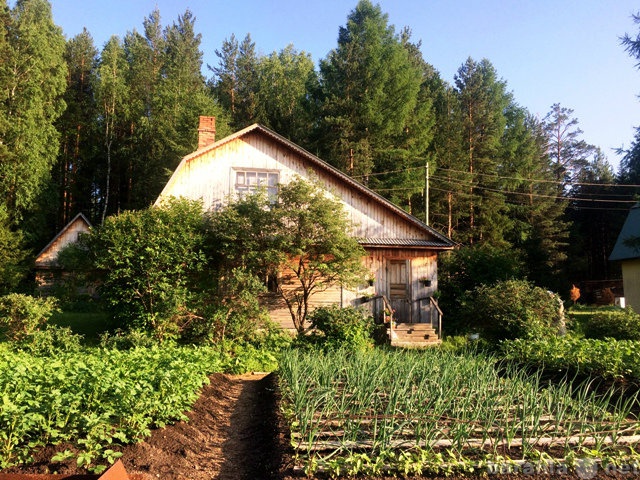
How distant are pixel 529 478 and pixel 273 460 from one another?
7.25 ft

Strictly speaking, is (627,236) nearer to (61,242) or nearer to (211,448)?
(211,448)

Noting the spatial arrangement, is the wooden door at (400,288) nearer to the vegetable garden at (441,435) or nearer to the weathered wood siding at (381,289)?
the weathered wood siding at (381,289)

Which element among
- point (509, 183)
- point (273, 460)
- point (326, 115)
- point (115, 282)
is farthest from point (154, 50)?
point (273, 460)

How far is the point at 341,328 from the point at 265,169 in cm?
684

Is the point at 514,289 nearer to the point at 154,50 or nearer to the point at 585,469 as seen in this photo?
the point at 585,469

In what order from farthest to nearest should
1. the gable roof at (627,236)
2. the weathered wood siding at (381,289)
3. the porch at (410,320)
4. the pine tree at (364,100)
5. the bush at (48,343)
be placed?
the pine tree at (364,100) → the gable roof at (627,236) → the weathered wood siding at (381,289) → the porch at (410,320) → the bush at (48,343)

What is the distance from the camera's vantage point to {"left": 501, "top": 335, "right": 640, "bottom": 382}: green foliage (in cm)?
724

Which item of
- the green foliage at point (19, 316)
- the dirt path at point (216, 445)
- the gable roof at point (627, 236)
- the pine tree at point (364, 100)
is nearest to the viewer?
the dirt path at point (216, 445)

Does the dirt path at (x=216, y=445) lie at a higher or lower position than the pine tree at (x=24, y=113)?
lower

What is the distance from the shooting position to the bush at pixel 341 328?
11.2 m

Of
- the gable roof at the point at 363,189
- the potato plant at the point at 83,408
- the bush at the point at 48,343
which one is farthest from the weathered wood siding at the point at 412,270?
the potato plant at the point at 83,408

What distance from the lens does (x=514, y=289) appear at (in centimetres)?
1303

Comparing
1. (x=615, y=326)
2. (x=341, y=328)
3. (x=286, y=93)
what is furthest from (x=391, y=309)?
(x=286, y=93)

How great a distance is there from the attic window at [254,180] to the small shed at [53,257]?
1324cm
